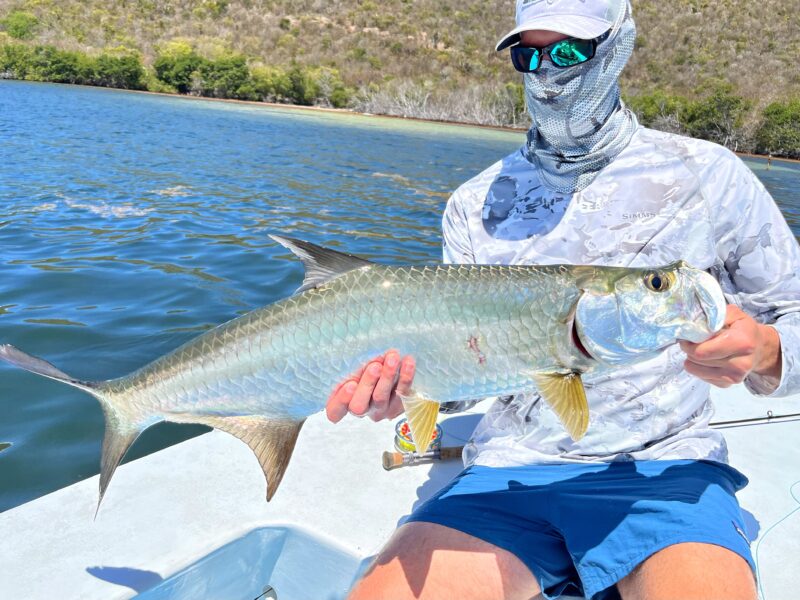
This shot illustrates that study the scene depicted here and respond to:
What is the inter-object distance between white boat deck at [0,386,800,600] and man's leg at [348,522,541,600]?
491 millimetres

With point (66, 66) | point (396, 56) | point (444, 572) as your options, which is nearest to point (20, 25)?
point (66, 66)

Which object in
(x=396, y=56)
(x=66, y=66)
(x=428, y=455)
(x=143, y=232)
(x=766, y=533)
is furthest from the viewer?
(x=396, y=56)

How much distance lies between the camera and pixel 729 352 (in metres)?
1.94

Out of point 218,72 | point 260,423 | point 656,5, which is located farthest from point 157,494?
point 656,5

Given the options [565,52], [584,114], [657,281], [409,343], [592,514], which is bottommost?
[592,514]

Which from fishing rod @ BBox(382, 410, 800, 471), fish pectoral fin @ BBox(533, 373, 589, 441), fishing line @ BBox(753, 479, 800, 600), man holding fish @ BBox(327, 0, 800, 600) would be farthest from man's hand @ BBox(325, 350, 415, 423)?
fishing line @ BBox(753, 479, 800, 600)

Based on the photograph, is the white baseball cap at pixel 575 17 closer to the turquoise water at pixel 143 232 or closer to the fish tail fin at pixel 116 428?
the fish tail fin at pixel 116 428

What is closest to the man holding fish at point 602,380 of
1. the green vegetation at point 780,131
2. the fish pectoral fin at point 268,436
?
the fish pectoral fin at point 268,436

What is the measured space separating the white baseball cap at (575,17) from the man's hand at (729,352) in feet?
4.14

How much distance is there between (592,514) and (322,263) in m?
1.30

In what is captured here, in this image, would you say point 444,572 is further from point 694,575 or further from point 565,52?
point 565,52

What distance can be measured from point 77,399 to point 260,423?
10.9 ft

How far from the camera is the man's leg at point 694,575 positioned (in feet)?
6.43

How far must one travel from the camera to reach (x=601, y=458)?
8.23 ft
